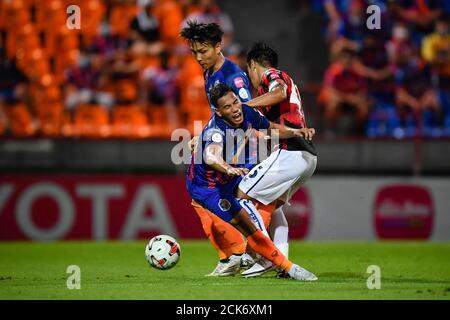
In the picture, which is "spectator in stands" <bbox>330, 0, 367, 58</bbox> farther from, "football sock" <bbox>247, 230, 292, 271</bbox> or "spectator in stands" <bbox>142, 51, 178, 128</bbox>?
"football sock" <bbox>247, 230, 292, 271</bbox>

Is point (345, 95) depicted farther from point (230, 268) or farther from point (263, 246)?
point (263, 246)

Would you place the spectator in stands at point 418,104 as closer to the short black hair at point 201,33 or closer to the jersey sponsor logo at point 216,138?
the short black hair at point 201,33

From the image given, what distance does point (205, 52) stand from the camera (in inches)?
336

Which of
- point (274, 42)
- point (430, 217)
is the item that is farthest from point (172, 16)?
point (430, 217)

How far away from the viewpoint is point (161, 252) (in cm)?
830

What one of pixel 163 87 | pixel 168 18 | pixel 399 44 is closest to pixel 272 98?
pixel 163 87

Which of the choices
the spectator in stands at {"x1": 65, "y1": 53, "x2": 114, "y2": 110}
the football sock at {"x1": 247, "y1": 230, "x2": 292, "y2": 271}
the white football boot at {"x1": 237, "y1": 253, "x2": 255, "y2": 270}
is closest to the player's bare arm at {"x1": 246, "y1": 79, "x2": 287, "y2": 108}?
the football sock at {"x1": 247, "y1": 230, "x2": 292, "y2": 271}

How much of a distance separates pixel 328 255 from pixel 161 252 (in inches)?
138

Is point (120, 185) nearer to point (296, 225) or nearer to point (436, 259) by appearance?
point (296, 225)

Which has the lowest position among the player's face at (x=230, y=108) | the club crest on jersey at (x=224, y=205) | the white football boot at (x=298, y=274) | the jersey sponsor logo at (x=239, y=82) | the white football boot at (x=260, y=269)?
the white football boot at (x=260, y=269)

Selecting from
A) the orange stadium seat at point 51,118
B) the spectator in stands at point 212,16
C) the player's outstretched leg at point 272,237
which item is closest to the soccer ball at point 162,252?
the player's outstretched leg at point 272,237

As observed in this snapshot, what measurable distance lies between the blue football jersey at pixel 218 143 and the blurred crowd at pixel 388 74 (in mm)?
6175

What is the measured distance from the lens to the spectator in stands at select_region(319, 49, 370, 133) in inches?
566

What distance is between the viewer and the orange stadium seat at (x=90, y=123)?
1422cm
